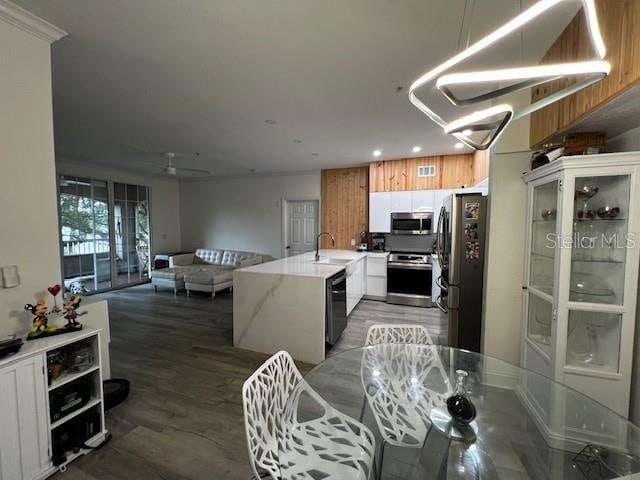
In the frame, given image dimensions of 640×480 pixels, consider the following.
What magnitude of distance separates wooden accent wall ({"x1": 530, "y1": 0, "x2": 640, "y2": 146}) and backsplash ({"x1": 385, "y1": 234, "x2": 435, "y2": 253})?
3512 mm

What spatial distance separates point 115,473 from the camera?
5.44ft

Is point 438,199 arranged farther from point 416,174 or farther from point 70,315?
point 70,315

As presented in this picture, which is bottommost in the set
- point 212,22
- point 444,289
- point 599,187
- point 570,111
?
point 444,289

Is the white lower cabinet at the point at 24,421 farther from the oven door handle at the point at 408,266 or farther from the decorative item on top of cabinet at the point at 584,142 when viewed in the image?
the oven door handle at the point at 408,266

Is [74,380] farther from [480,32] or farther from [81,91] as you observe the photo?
[480,32]

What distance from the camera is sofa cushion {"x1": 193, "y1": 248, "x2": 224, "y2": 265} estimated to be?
6.79m

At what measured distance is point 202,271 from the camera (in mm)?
5684

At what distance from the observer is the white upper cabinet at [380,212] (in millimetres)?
5320

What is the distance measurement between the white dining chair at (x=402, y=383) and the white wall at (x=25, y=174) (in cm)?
220

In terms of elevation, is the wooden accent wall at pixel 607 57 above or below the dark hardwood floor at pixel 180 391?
above

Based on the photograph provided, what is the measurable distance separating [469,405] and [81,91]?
385 centimetres

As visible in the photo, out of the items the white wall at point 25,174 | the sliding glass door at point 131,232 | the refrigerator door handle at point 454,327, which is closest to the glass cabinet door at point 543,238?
the refrigerator door handle at point 454,327

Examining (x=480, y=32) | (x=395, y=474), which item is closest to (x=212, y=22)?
(x=480, y=32)

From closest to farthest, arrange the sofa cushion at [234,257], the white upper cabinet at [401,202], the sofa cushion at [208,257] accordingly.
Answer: the white upper cabinet at [401,202] → the sofa cushion at [234,257] → the sofa cushion at [208,257]
